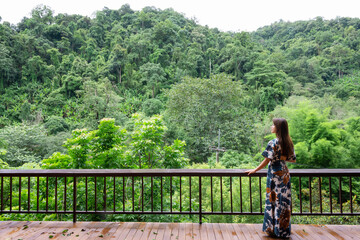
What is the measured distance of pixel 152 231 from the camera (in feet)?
8.66

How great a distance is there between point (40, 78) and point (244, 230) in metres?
27.3

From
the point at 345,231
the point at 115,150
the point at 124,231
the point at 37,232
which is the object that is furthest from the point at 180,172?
the point at 115,150

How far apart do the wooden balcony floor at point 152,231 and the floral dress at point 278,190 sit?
214mm

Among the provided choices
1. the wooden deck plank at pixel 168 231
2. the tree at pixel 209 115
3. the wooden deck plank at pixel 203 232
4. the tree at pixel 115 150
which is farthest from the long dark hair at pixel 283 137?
the tree at pixel 209 115

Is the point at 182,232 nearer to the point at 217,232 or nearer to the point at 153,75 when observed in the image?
the point at 217,232

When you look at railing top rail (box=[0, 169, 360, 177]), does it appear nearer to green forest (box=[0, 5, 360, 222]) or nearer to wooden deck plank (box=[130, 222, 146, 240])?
wooden deck plank (box=[130, 222, 146, 240])

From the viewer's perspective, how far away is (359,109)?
46.2 feet

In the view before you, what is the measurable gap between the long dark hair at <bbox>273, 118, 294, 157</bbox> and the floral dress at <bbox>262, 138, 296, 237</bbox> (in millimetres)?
40

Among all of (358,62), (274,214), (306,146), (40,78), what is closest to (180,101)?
(306,146)

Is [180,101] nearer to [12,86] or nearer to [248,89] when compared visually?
[248,89]

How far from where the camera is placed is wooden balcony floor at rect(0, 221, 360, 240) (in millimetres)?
2500

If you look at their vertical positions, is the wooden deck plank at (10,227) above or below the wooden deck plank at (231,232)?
above

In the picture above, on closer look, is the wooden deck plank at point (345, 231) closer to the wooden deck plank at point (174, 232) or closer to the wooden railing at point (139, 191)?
the wooden railing at point (139, 191)

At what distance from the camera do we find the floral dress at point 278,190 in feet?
7.56
